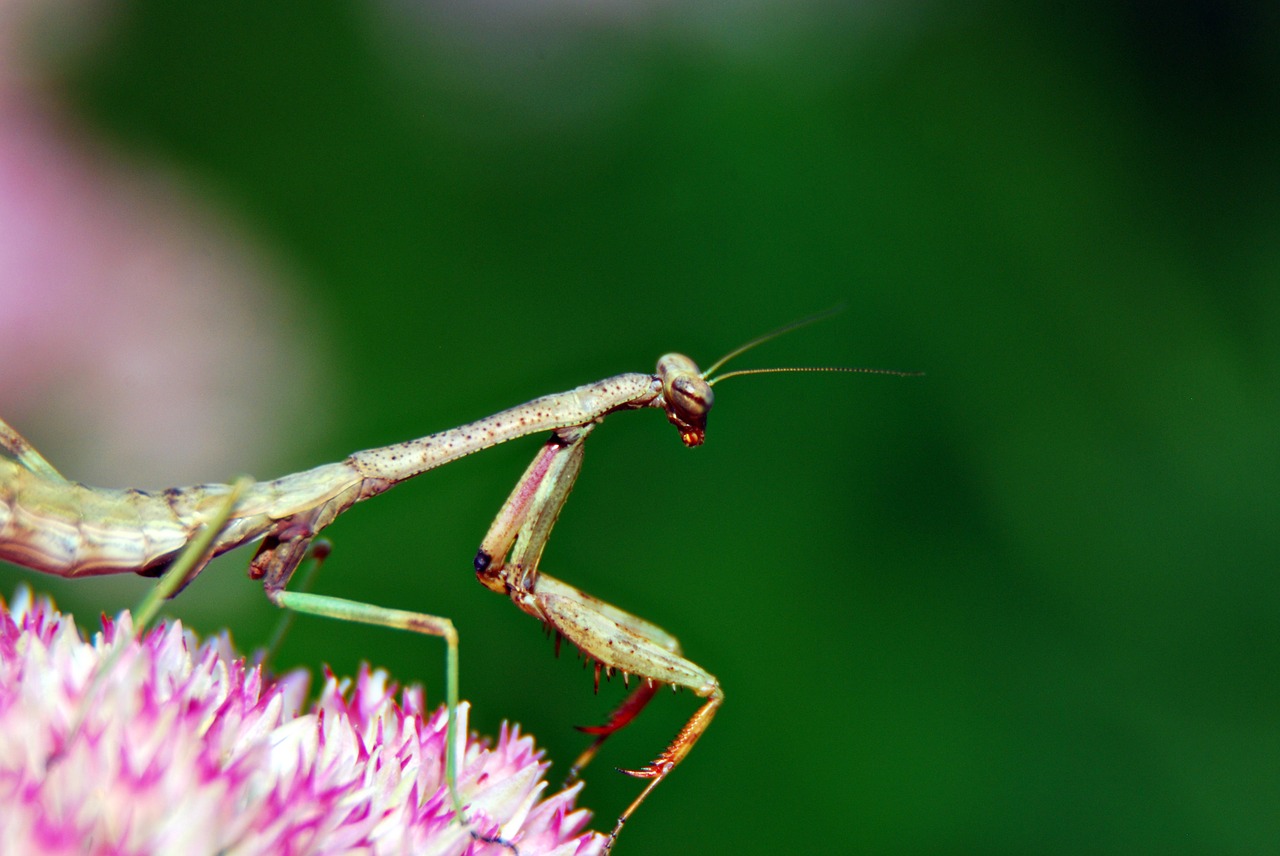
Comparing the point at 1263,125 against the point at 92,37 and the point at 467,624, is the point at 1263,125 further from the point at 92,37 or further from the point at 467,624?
the point at 92,37

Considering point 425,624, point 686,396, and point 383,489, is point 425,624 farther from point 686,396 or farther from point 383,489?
point 686,396

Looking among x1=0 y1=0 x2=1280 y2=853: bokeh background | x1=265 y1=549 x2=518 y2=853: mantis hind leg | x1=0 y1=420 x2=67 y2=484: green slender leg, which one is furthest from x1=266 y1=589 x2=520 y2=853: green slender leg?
x1=0 y1=0 x2=1280 y2=853: bokeh background

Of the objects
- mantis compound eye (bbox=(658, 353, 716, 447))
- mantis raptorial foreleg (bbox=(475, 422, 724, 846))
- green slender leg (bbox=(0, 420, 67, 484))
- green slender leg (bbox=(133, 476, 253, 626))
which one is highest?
green slender leg (bbox=(0, 420, 67, 484))

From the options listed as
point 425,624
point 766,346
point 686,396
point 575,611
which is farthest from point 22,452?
point 766,346

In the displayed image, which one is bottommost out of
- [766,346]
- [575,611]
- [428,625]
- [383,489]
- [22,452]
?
[575,611]

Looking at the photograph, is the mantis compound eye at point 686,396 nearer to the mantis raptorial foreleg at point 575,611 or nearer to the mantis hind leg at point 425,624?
the mantis raptorial foreleg at point 575,611

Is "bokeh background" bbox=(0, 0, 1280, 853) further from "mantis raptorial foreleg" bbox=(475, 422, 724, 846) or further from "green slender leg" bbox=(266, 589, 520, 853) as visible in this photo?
"green slender leg" bbox=(266, 589, 520, 853)
